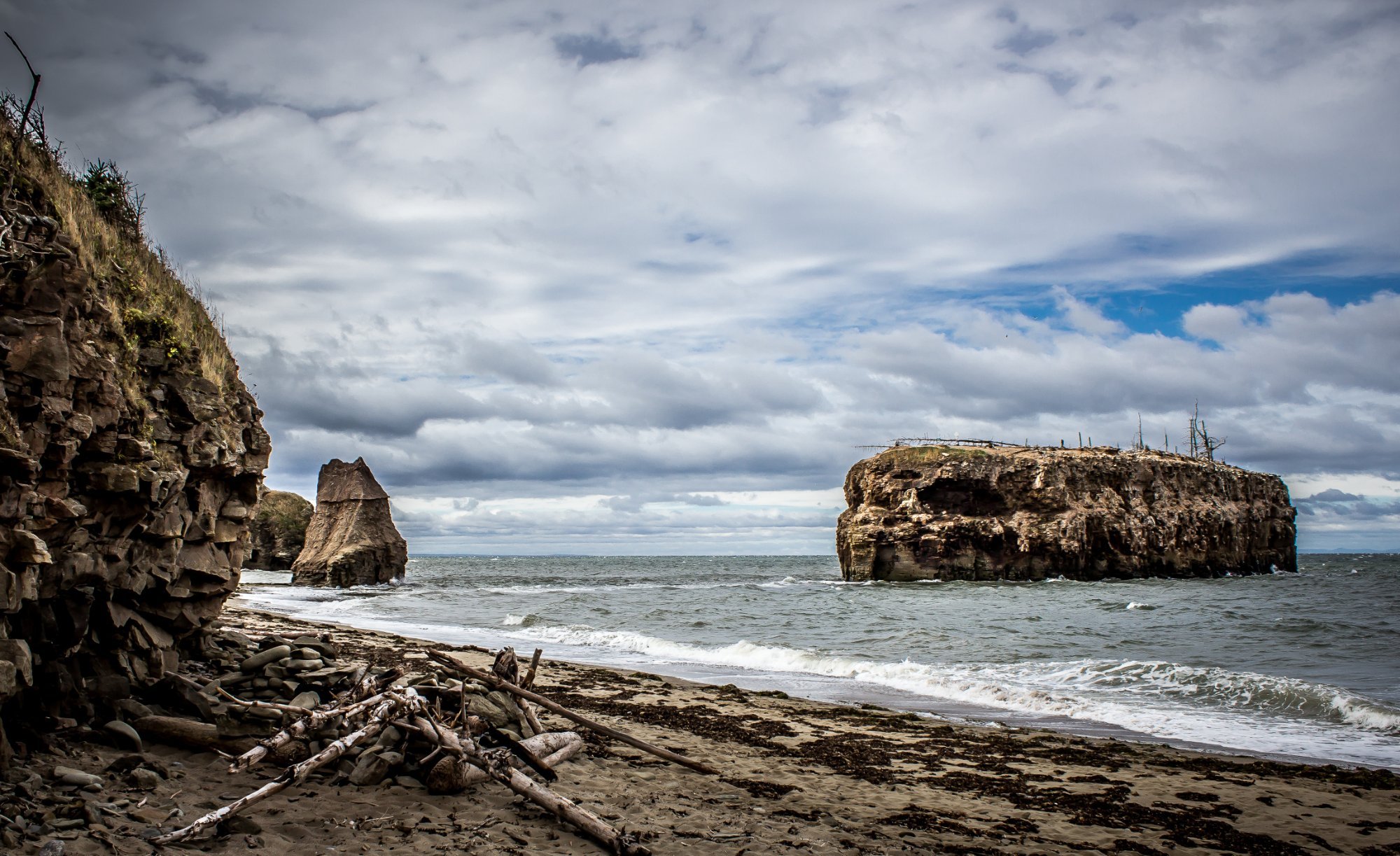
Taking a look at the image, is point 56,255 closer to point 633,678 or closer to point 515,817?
point 515,817

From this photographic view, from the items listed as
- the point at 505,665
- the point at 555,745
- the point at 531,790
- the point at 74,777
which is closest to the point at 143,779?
the point at 74,777

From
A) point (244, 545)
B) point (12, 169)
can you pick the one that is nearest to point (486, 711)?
point (244, 545)

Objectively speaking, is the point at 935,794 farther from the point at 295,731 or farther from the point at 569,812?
the point at 295,731

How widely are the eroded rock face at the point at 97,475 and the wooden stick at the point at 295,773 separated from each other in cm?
148

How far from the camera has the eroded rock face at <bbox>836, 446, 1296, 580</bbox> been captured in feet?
199

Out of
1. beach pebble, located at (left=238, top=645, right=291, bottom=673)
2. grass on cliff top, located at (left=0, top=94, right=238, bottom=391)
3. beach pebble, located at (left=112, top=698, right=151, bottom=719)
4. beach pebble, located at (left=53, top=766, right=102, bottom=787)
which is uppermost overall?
grass on cliff top, located at (left=0, top=94, right=238, bottom=391)

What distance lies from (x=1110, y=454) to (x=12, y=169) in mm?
73252

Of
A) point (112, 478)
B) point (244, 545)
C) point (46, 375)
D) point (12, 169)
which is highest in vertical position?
point (12, 169)

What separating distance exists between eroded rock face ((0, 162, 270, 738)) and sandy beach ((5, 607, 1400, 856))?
3.48 ft

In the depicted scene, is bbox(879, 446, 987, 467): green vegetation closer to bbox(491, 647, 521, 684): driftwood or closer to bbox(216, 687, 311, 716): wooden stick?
bbox(491, 647, 521, 684): driftwood

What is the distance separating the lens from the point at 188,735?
23.3 ft

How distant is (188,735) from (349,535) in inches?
1788

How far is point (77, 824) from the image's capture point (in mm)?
5227

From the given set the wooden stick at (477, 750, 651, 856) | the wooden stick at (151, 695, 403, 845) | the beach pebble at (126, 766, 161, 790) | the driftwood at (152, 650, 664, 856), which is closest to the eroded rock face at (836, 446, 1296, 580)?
the driftwood at (152, 650, 664, 856)
